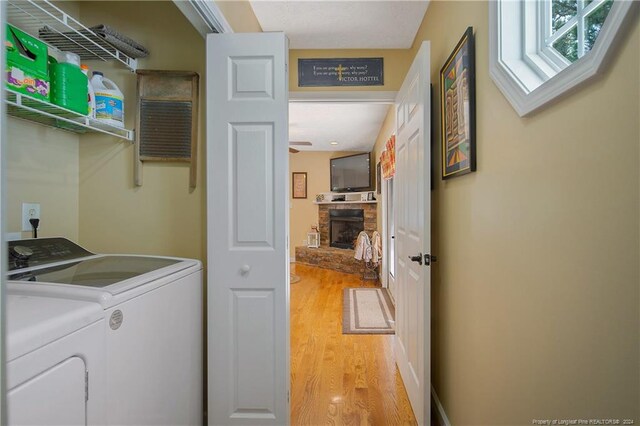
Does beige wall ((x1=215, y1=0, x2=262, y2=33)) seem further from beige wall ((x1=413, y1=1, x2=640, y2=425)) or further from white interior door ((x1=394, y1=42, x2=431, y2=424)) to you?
beige wall ((x1=413, y1=1, x2=640, y2=425))

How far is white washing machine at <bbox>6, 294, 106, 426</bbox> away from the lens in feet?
2.08

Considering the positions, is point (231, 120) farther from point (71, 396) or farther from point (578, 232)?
point (578, 232)

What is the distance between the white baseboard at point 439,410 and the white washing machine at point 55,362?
1.62 metres

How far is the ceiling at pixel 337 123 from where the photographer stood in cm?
381

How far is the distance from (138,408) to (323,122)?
13.4ft

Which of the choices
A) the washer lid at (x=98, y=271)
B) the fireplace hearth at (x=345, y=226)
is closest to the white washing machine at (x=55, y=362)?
the washer lid at (x=98, y=271)

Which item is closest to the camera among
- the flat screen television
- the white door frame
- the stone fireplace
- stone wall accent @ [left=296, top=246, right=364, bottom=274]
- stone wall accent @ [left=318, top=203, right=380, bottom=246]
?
the white door frame

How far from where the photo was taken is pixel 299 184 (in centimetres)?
697

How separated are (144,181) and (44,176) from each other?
1.43ft

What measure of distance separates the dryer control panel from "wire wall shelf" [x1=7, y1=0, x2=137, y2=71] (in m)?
0.95

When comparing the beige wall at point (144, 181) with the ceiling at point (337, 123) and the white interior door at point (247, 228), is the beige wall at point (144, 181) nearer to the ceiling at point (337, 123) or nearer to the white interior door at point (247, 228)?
the white interior door at point (247, 228)

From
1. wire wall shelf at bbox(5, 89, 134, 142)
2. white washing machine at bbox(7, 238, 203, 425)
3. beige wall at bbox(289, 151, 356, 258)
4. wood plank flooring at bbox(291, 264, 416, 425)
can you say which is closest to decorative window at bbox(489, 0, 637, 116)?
white washing machine at bbox(7, 238, 203, 425)

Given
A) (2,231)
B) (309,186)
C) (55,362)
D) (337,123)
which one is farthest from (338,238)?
(2,231)

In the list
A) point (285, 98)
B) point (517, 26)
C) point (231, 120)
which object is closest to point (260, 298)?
point (231, 120)
